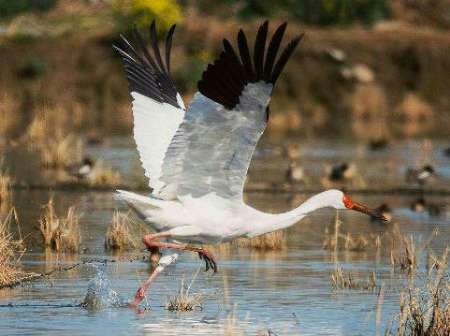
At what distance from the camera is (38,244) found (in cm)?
1739

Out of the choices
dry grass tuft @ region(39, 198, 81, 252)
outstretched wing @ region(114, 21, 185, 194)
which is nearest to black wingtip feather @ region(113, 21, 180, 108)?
outstretched wing @ region(114, 21, 185, 194)

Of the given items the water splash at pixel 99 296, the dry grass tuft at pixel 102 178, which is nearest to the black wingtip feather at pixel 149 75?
the water splash at pixel 99 296

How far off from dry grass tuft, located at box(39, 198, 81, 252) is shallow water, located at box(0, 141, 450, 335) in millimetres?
182

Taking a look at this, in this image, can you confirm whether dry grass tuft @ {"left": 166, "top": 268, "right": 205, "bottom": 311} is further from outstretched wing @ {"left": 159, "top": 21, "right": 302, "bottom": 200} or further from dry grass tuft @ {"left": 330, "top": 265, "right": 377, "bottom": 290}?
dry grass tuft @ {"left": 330, "top": 265, "right": 377, "bottom": 290}

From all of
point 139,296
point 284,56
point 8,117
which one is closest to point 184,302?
point 139,296

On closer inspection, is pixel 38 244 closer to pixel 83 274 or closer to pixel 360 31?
pixel 83 274

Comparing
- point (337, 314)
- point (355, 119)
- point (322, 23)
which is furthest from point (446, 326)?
point (322, 23)

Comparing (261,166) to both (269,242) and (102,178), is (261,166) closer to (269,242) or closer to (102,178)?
(102,178)

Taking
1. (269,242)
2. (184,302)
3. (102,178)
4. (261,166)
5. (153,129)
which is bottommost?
(184,302)

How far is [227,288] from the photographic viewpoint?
14.0 meters

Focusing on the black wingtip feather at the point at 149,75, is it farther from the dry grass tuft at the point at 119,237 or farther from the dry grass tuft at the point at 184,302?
the dry grass tuft at the point at 119,237

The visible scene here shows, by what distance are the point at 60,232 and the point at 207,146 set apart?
475 cm

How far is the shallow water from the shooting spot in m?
12.0

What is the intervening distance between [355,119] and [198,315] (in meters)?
42.0
